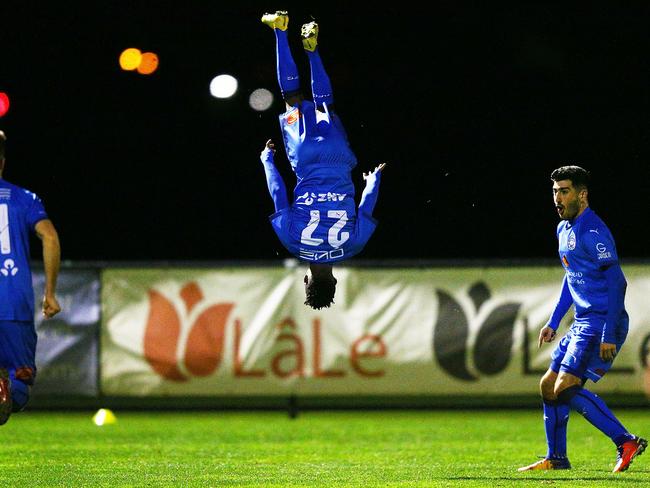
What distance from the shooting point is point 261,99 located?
2048 cm

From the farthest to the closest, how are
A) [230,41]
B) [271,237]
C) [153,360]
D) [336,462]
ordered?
[271,237], [230,41], [153,360], [336,462]

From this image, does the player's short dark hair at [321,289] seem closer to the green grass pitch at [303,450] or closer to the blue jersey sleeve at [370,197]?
the blue jersey sleeve at [370,197]

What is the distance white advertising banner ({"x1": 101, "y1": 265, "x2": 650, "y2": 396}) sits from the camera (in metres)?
15.4

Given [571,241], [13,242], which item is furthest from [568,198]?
[13,242]

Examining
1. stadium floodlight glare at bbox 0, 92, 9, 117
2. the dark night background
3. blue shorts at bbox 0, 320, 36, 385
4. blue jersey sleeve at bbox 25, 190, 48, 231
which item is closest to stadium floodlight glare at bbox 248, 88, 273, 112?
the dark night background

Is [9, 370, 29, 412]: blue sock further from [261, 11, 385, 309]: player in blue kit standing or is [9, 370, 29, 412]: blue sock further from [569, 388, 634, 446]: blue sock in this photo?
[569, 388, 634, 446]: blue sock

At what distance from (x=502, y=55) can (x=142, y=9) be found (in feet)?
19.0

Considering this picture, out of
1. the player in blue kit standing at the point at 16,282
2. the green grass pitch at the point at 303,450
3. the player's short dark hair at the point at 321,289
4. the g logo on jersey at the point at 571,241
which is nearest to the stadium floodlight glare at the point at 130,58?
the green grass pitch at the point at 303,450

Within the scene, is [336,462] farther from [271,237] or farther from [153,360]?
[271,237]

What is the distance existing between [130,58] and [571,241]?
12.2 meters

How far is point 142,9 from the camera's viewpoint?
2066 centimetres

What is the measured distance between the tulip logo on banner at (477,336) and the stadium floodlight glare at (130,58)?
301 inches

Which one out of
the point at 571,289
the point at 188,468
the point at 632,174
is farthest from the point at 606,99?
the point at 188,468

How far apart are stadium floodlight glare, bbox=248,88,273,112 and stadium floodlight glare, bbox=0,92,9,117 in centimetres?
383
